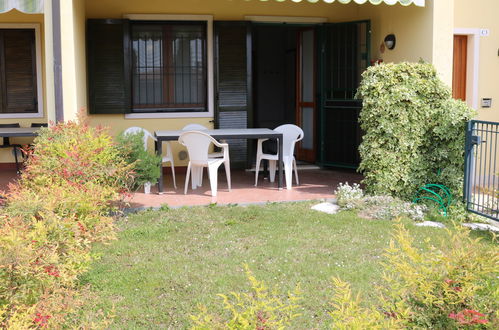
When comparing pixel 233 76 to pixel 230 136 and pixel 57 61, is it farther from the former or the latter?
pixel 57 61

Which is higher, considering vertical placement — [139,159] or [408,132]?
[408,132]

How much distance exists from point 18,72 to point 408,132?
7.34 meters

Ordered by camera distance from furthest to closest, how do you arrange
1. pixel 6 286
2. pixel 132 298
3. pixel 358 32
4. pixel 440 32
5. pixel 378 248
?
pixel 358 32 < pixel 440 32 < pixel 378 248 < pixel 132 298 < pixel 6 286

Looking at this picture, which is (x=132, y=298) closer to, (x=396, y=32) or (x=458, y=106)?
(x=458, y=106)

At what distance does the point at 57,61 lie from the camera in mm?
8422

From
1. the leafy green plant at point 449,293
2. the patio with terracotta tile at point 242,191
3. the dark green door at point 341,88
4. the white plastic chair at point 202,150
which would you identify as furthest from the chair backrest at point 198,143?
the leafy green plant at point 449,293

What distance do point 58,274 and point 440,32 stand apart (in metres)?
7.24

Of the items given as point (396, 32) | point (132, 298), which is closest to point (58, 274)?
point (132, 298)

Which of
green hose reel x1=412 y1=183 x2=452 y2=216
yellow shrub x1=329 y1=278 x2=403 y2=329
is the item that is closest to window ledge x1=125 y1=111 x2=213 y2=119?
green hose reel x1=412 y1=183 x2=452 y2=216

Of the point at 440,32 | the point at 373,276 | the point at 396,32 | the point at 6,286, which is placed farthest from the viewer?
the point at 396,32

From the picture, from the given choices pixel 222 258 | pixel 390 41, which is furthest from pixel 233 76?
pixel 222 258

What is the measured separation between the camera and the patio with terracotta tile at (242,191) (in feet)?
29.7

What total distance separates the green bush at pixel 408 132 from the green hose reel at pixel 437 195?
0.31 ft

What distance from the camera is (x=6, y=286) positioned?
3.85 m
